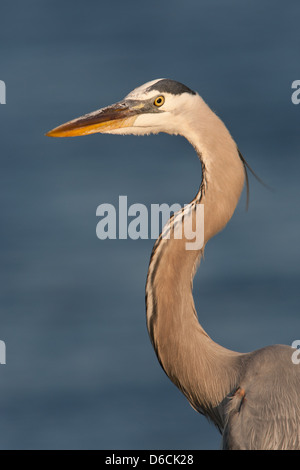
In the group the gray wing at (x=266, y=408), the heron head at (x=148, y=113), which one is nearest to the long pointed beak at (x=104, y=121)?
the heron head at (x=148, y=113)

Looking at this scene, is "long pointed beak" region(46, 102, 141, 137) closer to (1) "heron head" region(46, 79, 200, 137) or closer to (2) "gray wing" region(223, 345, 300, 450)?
(1) "heron head" region(46, 79, 200, 137)

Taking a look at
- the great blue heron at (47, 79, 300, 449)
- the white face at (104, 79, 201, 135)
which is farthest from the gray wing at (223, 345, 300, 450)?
the white face at (104, 79, 201, 135)

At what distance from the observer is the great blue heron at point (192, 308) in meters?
3.84

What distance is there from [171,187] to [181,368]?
3579 mm

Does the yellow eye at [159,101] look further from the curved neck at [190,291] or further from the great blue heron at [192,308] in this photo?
the curved neck at [190,291]

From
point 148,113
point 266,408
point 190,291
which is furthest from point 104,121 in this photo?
point 266,408

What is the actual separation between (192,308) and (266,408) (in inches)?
16.3

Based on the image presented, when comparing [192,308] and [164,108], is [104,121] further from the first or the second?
[192,308]

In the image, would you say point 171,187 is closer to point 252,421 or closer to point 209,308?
point 209,308

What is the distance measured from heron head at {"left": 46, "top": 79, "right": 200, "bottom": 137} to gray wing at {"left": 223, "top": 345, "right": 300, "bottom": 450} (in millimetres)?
841

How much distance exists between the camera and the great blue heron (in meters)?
3.84

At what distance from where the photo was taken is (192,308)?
398 cm

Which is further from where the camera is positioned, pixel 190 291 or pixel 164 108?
pixel 190 291
